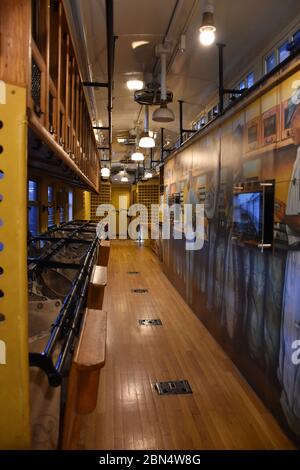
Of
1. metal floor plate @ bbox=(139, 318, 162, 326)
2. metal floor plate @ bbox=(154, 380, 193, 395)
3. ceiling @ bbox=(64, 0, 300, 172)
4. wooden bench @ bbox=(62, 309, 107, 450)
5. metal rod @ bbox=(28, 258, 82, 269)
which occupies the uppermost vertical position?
ceiling @ bbox=(64, 0, 300, 172)

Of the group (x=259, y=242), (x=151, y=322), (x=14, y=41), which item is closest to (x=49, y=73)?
(x=14, y=41)

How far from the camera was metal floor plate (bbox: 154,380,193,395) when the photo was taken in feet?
8.90

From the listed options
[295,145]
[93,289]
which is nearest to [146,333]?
[93,289]

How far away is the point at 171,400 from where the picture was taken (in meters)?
2.60

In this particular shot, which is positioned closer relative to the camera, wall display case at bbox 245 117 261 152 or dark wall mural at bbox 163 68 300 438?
dark wall mural at bbox 163 68 300 438

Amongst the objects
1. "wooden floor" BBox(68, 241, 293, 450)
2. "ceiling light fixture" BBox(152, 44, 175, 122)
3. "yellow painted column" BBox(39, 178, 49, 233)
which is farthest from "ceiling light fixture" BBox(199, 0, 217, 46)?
"wooden floor" BBox(68, 241, 293, 450)

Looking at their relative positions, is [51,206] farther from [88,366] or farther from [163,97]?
[88,366]

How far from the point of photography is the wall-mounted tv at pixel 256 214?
7.82 ft

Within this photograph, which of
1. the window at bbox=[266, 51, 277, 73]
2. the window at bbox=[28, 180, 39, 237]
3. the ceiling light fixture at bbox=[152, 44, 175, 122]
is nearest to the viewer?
the window at bbox=[28, 180, 39, 237]

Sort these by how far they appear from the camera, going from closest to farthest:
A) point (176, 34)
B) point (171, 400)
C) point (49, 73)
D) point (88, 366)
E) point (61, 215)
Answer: point (88, 366) → point (49, 73) → point (171, 400) → point (176, 34) → point (61, 215)

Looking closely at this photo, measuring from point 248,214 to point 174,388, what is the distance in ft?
5.34

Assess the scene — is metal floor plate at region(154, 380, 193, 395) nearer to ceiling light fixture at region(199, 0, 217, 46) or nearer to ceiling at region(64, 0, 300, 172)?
ceiling light fixture at region(199, 0, 217, 46)

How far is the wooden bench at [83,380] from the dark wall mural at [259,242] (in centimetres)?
148
